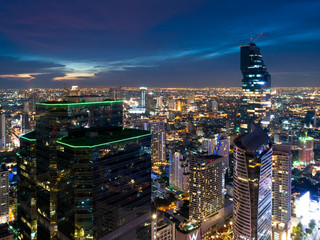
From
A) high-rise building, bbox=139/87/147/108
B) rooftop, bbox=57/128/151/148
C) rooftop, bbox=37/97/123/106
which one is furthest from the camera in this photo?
high-rise building, bbox=139/87/147/108

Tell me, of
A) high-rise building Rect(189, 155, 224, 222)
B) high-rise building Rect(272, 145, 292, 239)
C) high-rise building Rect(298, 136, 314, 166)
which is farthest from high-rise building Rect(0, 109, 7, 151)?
high-rise building Rect(298, 136, 314, 166)

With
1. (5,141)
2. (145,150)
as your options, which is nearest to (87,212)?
(145,150)

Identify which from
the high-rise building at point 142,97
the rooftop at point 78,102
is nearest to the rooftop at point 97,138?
the rooftop at point 78,102

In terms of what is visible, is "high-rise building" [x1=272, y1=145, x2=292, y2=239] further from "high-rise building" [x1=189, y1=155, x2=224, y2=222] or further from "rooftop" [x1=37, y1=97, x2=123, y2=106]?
"rooftop" [x1=37, y1=97, x2=123, y2=106]

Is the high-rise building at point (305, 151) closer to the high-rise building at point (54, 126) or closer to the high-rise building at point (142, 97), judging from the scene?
the high-rise building at point (54, 126)

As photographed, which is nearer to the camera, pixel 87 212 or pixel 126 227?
pixel 87 212

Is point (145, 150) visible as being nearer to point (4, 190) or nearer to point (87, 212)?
point (87, 212)
